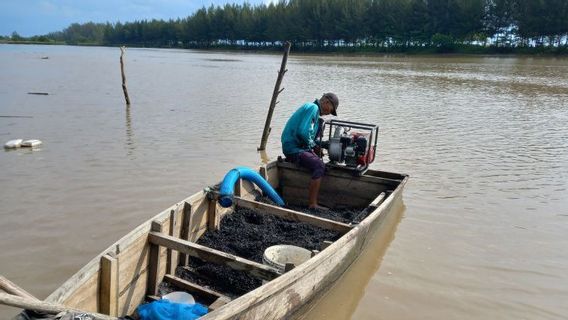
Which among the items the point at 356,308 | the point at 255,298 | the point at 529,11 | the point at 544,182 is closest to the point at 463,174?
the point at 544,182

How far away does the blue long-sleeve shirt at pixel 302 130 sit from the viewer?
263 inches

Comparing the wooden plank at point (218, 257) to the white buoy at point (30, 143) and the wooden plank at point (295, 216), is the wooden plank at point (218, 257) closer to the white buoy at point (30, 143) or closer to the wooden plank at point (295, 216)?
the wooden plank at point (295, 216)

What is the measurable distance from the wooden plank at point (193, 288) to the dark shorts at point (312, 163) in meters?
2.87

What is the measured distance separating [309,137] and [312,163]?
0.40 meters

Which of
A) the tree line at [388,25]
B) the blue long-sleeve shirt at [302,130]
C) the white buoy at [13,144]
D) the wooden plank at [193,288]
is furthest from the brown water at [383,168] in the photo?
the tree line at [388,25]

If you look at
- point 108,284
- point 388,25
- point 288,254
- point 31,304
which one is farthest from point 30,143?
point 388,25

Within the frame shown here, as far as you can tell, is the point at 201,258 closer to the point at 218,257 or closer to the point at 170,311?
the point at 218,257

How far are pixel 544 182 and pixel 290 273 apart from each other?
728 centimetres

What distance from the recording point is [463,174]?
941 centimetres

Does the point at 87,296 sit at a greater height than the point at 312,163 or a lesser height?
lesser

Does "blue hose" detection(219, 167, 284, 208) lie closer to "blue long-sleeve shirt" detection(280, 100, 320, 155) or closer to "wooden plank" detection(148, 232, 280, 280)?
"blue long-sleeve shirt" detection(280, 100, 320, 155)

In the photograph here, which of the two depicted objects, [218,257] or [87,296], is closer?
[87,296]

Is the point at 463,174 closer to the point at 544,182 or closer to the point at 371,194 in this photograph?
the point at 544,182

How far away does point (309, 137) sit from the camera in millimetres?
6867
